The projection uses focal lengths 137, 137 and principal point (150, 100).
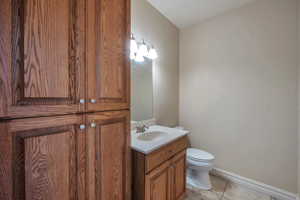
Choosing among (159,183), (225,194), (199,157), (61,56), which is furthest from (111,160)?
(225,194)

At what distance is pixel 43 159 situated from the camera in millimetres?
673

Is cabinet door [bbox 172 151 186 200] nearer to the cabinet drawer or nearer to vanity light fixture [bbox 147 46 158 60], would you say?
the cabinet drawer

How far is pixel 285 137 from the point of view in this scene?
1699 millimetres

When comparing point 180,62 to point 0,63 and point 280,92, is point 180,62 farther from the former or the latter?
point 0,63

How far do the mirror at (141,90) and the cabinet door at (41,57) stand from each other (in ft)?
3.40

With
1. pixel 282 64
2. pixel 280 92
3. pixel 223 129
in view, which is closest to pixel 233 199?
pixel 223 129

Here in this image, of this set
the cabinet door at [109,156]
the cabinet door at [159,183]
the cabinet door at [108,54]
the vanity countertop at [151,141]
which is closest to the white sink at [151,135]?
the vanity countertop at [151,141]

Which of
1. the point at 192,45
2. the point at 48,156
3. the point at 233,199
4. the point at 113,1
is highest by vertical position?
the point at 192,45

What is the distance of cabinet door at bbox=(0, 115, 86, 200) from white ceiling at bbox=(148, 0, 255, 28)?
206 cm

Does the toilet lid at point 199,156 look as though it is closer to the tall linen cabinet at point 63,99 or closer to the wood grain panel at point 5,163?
the tall linen cabinet at point 63,99

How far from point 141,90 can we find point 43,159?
4.52 feet

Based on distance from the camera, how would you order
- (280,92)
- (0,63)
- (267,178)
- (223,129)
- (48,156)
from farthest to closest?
(223,129), (267,178), (280,92), (48,156), (0,63)

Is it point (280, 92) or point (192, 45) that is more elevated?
point (192, 45)

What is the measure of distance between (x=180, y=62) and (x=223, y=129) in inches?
54.9
